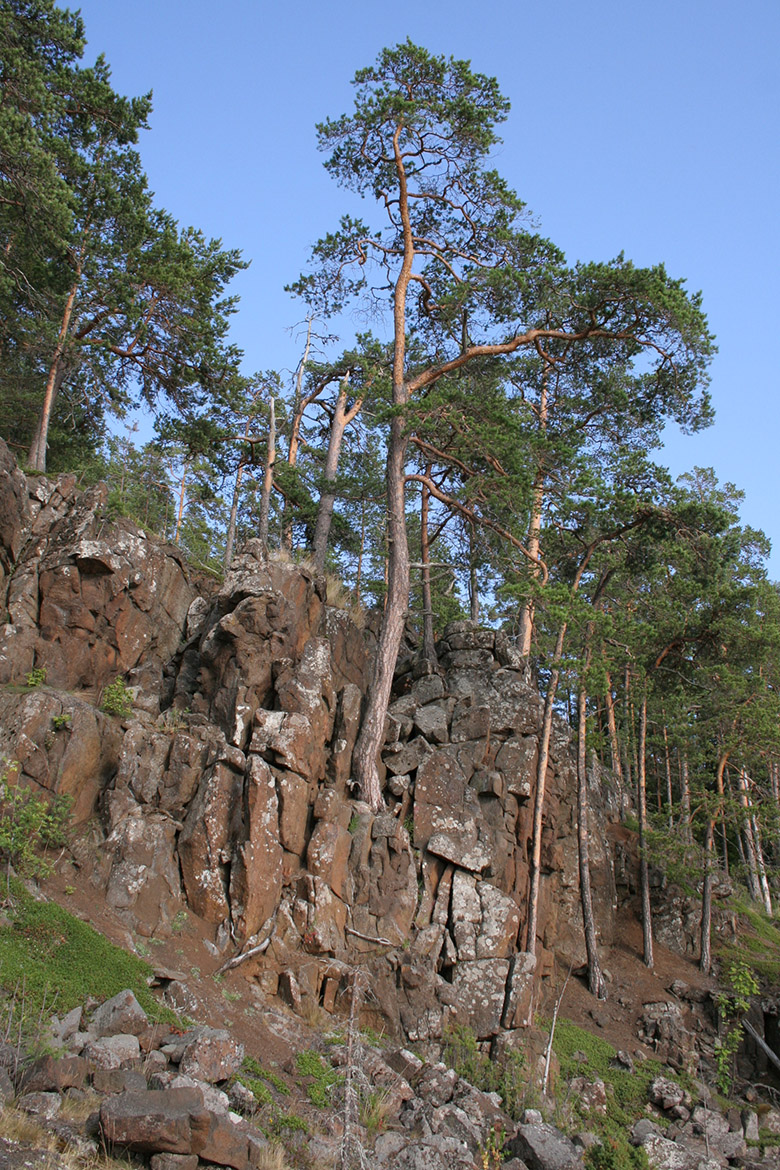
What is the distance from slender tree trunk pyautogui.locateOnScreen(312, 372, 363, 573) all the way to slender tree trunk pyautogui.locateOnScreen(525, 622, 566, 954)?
6929mm

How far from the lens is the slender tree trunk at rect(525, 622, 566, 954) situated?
15.6 metres

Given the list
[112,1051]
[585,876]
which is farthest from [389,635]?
[112,1051]

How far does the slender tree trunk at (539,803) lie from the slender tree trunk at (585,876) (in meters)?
0.74

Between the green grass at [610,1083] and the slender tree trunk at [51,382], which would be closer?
the green grass at [610,1083]

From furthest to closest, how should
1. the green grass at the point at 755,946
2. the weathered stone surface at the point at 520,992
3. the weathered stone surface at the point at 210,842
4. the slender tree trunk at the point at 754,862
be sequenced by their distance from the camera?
1. the slender tree trunk at the point at 754,862
2. the green grass at the point at 755,946
3. the weathered stone surface at the point at 520,992
4. the weathered stone surface at the point at 210,842

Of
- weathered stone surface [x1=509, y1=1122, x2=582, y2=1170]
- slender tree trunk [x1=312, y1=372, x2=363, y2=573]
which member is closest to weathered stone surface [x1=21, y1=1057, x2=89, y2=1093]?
weathered stone surface [x1=509, y1=1122, x2=582, y2=1170]

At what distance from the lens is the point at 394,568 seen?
57.8 feet

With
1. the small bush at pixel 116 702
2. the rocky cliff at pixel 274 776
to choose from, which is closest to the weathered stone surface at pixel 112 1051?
the rocky cliff at pixel 274 776

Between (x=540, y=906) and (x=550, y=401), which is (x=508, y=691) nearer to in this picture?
(x=540, y=906)

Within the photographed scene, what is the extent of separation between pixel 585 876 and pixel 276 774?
8251mm

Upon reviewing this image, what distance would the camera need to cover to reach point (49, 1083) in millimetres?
7570

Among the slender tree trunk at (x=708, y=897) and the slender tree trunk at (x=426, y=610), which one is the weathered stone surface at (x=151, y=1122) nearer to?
the slender tree trunk at (x=426, y=610)

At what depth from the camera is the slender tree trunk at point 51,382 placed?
17812 millimetres

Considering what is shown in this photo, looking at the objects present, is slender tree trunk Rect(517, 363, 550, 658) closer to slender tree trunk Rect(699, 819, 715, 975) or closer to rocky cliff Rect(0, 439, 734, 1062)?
rocky cliff Rect(0, 439, 734, 1062)
